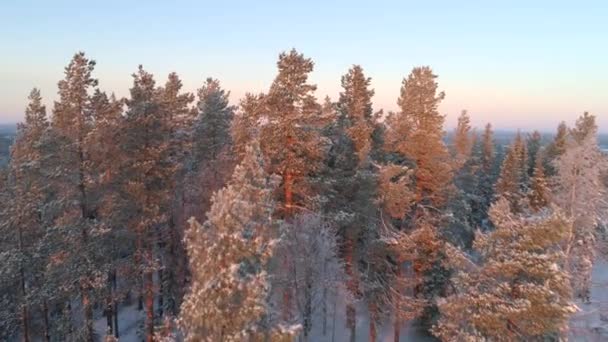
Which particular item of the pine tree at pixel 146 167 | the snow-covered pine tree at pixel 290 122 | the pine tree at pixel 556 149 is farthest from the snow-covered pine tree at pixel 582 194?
the pine tree at pixel 556 149

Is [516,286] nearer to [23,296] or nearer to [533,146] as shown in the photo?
[23,296]

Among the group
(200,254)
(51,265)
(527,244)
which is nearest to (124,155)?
(51,265)

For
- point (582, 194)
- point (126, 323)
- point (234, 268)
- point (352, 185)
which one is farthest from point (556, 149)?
point (234, 268)

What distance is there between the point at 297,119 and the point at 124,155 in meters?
6.34

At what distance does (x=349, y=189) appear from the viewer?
1983 centimetres

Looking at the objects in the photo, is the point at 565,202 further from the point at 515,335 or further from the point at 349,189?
the point at 515,335

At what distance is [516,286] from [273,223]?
22.6 ft

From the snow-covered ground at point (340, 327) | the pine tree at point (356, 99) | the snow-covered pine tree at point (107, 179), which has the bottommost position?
the snow-covered ground at point (340, 327)

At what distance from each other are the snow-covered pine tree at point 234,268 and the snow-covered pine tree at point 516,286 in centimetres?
604

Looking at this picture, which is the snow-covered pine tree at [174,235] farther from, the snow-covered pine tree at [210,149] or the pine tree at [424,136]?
the pine tree at [424,136]

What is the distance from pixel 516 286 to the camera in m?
12.6

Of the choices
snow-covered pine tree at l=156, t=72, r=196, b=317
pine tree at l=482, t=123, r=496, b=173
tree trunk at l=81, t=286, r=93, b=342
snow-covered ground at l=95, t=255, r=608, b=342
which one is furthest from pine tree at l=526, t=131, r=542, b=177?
tree trunk at l=81, t=286, r=93, b=342

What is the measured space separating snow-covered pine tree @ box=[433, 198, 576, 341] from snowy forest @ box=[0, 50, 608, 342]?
0.16ft

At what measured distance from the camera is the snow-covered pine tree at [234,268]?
980 centimetres
